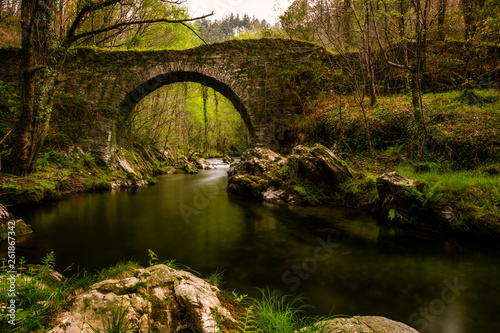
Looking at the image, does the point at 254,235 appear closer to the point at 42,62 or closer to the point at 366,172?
the point at 366,172

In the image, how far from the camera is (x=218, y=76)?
11.3 metres

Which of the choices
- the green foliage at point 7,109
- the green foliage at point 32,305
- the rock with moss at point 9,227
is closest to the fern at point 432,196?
the green foliage at point 32,305

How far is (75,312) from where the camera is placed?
1469mm

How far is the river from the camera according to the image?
2.61 metres

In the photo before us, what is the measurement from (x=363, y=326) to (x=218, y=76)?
11305 millimetres

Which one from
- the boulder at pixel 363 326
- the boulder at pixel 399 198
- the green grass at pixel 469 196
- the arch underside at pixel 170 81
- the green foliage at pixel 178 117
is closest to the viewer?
the boulder at pixel 363 326

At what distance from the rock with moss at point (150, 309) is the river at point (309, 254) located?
1265 millimetres

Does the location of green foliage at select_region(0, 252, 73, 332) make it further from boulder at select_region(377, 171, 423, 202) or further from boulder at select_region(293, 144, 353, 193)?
boulder at select_region(293, 144, 353, 193)

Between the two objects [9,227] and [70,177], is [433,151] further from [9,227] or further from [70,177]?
[70,177]

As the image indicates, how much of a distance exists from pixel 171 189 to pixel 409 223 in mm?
8659

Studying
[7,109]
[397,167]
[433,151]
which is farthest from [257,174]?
[7,109]

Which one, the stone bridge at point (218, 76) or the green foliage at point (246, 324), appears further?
the stone bridge at point (218, 76)

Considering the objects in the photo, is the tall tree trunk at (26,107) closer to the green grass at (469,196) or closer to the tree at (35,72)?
the tree at (35,72)

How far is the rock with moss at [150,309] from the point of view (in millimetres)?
1423
